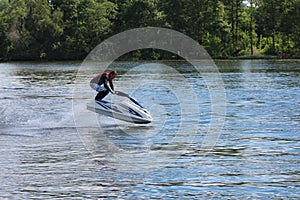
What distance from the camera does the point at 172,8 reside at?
119 metres

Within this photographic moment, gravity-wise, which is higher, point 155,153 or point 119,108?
→ point 119,108

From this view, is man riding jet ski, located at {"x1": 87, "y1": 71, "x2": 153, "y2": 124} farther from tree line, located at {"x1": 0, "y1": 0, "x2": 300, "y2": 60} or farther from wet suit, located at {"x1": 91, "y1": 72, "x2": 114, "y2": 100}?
tree line, located at {"x1": 0, "y1": 0, "x2": 300, "y2": 60}

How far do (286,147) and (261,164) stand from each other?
8.57 feet

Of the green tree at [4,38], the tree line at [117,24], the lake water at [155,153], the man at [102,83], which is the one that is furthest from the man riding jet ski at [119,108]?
the green tree at [4,38]

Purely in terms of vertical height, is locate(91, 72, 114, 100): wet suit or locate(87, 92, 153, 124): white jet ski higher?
locate(91, 72, 114, 100): wet suit

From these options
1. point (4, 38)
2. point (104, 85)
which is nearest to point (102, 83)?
point (104, 85)

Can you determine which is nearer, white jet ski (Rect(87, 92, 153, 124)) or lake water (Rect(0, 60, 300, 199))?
lake water (Rect(0, 60, 300, 199))

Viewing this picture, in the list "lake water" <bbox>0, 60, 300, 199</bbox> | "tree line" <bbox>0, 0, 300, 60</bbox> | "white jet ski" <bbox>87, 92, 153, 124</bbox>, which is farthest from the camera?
"tree line" <bbox>0, 0, 300, 60</bbox>

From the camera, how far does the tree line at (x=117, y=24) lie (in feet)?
371

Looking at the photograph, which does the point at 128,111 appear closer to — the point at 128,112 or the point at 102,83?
the point at 128,112

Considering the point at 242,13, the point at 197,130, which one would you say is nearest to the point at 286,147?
the point at 197,130

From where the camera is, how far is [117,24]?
122 m

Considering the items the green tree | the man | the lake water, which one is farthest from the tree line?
the man

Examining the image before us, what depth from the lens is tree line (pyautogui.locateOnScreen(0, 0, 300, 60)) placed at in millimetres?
113000
